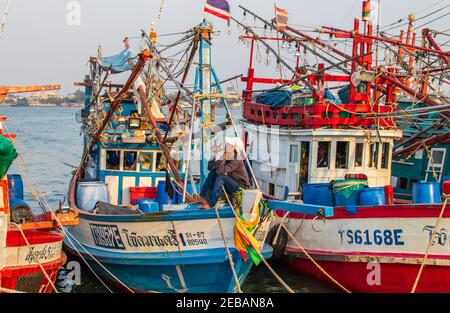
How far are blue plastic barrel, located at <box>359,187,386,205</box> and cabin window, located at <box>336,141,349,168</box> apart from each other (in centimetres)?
264

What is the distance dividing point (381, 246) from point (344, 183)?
1.62 m

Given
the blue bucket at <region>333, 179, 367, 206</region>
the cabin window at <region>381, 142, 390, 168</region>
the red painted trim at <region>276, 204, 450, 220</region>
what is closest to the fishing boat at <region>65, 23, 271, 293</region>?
the red painted trim at <region>276, 204, 450, 220</region>

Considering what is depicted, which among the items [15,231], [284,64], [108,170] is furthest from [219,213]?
[284,64]

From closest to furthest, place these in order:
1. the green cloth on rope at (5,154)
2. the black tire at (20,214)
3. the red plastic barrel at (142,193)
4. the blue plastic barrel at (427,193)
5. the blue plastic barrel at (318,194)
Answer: the green cloth on rope at (5,154), the black tire at (20,214), the blue plastic barrel at (427,193), the blue plastic barrel at (318,194), the red plastic barrel at (142,193)

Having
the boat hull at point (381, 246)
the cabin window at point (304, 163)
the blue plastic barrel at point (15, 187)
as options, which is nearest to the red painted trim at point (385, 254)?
the boat hull at point (381, 246)

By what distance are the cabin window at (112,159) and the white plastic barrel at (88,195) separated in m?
0.78

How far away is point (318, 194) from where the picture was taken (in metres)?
14.0

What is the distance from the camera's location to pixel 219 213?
1105 cm

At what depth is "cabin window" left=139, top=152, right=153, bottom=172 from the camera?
1579 centimetres

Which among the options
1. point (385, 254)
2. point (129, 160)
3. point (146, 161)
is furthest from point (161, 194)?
point (385, 254)

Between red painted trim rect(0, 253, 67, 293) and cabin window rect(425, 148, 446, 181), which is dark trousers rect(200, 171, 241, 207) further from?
cabin window rect(425, 148, 446, 181)

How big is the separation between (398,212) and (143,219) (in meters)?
4.98

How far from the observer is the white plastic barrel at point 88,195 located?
15.2 m

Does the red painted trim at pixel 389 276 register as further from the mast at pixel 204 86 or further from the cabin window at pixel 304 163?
the mast at pixel 204 86
